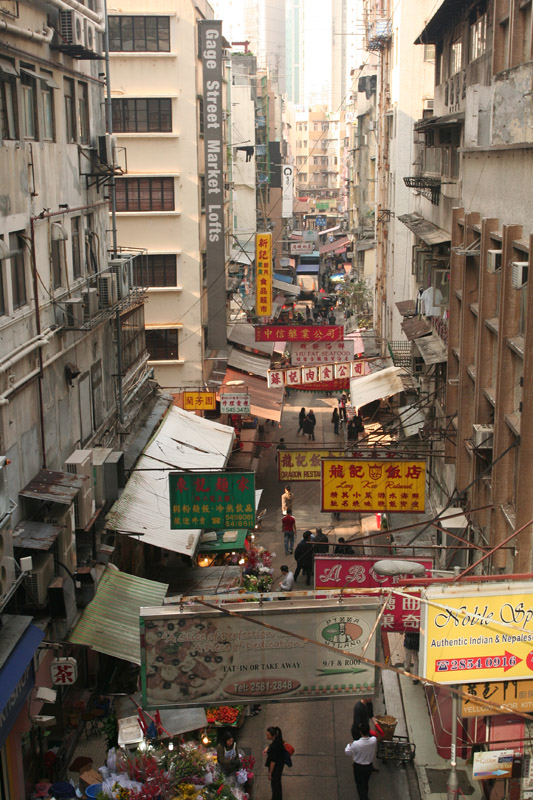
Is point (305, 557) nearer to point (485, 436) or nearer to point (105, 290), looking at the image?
point (485, 436)

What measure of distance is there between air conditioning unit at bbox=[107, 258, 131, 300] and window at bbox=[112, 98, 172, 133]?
1224cm

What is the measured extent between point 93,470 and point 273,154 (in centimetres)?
6606

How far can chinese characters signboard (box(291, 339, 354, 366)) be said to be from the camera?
98.2 feet

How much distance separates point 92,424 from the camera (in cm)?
1927

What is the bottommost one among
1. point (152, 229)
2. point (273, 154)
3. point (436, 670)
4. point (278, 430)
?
point (278, 430)

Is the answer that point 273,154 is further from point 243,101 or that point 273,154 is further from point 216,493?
point 216,493

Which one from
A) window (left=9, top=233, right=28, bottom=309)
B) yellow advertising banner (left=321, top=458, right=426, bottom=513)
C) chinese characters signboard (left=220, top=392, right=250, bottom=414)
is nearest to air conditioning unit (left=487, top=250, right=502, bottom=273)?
yellow advertising banner (left=321, top=458, right=426, bottom=513)

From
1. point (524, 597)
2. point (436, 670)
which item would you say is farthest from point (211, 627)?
point (524, 597)

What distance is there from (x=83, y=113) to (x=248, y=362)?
1851 centimetres

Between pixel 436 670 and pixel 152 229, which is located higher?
pixel 152 229

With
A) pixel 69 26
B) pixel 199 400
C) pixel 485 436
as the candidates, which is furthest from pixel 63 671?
pixel 199 400

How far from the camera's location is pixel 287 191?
8019 centimetres

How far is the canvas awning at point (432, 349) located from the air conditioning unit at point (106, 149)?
343 inches

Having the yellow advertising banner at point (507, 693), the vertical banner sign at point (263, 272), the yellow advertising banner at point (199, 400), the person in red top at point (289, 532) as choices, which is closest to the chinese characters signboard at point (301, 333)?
the yellow advertising banner at point (199, 400)
